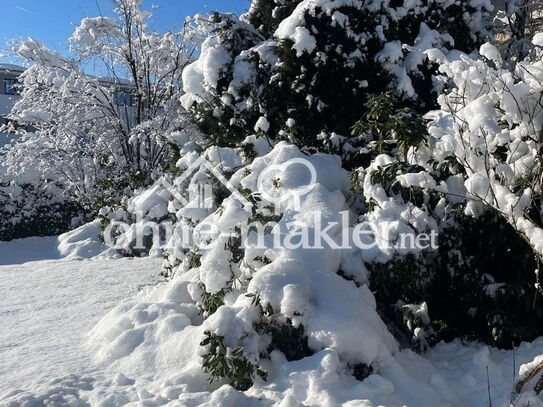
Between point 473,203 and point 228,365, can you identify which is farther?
point 473,203

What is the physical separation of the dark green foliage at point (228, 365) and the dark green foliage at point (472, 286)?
138 centimetres

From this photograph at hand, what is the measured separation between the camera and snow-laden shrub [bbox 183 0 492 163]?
18.6ft

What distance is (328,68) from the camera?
5.75 meters

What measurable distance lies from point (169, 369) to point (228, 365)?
0.58 metres

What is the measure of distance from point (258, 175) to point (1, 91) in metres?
22.7

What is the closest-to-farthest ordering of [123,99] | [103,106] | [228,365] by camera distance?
[228,365]
[103,106]
[123,99]

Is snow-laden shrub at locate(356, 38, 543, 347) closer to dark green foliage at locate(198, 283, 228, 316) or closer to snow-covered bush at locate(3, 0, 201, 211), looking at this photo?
dark green foliage at locate(198, 283, 228, 316)

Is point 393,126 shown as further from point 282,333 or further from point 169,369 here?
point 169,369

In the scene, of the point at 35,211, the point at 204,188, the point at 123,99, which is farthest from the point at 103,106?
the point at 204,188

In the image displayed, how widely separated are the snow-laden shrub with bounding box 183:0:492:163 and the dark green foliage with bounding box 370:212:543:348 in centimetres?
176

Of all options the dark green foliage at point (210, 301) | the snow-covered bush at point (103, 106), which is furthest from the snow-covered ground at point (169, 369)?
the snow-covered bush at point (103, 106)

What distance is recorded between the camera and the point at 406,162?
15.1 ft

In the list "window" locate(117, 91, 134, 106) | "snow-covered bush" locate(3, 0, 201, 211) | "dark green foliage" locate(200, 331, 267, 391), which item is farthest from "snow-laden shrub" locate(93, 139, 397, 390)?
"window" locate(117, 91, 134, 106)

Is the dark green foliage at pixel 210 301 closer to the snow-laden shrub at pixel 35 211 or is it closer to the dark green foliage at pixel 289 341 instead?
the dark green foliage at pixel 289 341
